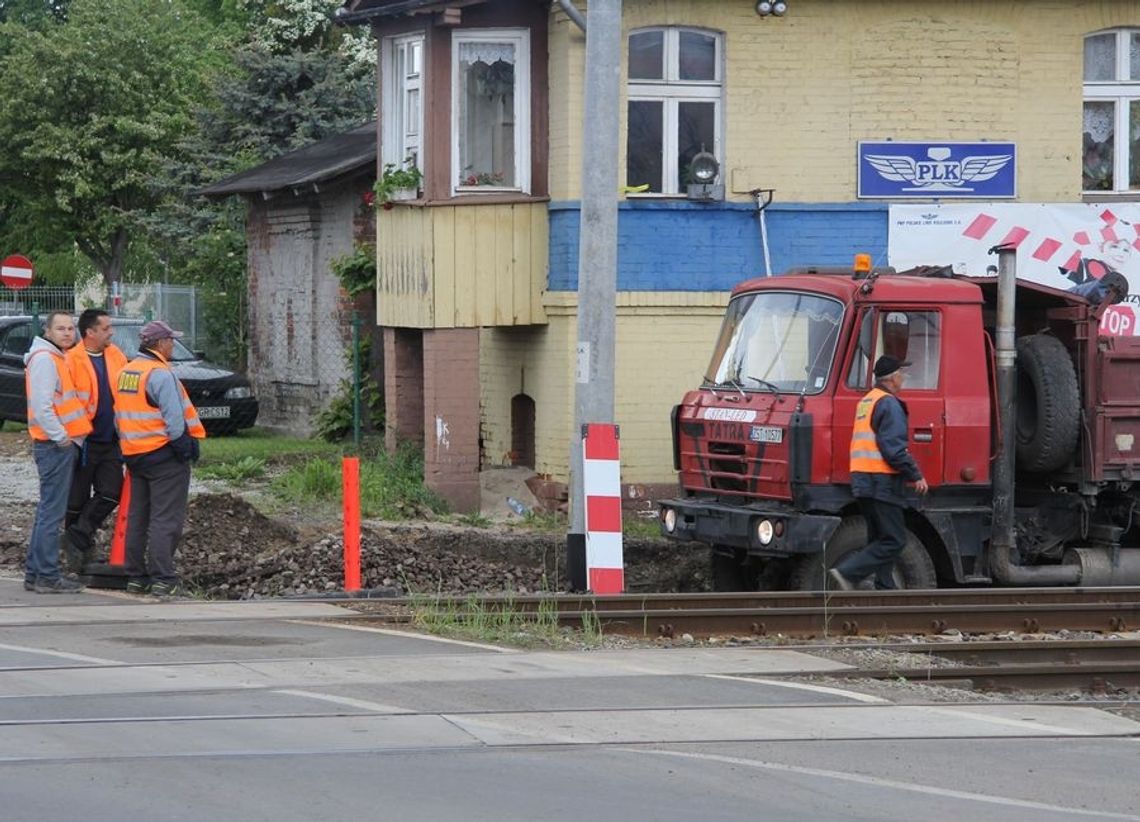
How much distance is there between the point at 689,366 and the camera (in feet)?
63.1

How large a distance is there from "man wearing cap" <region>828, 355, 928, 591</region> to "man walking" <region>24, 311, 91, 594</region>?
527 centimetres

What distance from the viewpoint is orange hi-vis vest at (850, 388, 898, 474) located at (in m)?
13.0

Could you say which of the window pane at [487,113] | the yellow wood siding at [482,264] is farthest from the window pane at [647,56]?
the yellow wood siding at [482,264]

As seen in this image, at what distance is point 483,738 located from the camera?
854 centimetres

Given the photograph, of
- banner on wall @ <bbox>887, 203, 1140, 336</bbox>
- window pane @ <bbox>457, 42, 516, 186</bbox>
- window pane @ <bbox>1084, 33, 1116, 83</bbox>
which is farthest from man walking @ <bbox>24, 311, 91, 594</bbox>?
window pane @ <bbox>1084, 33, 1116, 83</bbox>

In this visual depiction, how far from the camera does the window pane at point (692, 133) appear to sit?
19203mm

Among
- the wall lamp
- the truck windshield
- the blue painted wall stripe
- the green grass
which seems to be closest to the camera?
the green grass

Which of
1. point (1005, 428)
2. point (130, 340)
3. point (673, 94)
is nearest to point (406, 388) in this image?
point (673, 94)

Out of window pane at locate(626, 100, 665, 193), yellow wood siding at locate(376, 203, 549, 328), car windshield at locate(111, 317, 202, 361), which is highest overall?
window pane at locate(626, 100, 665, 193)

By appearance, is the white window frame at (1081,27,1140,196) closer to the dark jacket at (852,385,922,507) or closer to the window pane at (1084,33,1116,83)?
the window pane at (1084,33,1116,83)

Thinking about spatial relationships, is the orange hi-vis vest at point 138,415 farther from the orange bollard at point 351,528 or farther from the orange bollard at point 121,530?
the orange bollard at point 351,528

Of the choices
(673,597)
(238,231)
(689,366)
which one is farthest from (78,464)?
(238,231)

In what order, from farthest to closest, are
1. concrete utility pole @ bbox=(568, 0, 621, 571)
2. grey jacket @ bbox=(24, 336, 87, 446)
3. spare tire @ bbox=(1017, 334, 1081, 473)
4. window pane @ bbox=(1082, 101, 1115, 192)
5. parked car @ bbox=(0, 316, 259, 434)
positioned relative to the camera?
parked car @ bbox=(0, 316, 259, 434)
window pane @ bbox=(1082, 101, 1115, 192)
concrete utility pole @ bbox=(568, 0, 621, 571)
spare tire @ bbox=(1017, 334, 1081, 473)
grey jacket @ bbox=(24, 336, 87, 446)

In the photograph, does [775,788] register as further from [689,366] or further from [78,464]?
[689,366]
